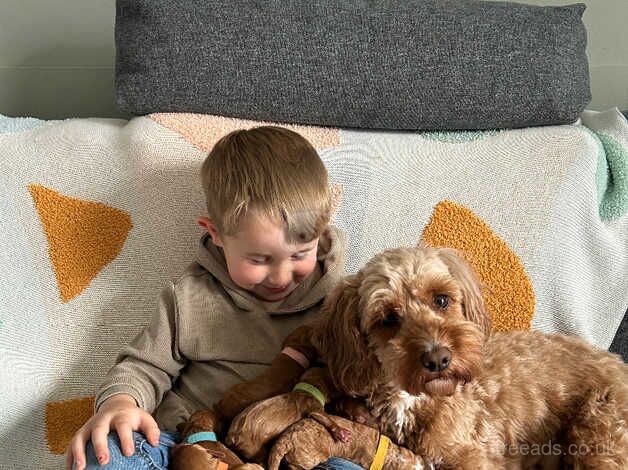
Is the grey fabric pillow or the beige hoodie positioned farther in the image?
the grey fabric pillow

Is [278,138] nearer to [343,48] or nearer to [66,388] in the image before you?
[343,48]

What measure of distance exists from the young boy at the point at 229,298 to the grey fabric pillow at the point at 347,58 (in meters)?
0.33

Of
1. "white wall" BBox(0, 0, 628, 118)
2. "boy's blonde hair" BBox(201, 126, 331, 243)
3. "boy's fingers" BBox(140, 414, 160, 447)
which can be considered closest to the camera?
"boy's fingers" BBox(140, 414, 160, 447)

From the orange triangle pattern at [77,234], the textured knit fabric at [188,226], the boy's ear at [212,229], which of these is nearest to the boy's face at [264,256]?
the boy's ear at [212,229]

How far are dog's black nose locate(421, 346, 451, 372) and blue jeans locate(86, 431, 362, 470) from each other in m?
0.25

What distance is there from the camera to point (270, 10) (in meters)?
1.80

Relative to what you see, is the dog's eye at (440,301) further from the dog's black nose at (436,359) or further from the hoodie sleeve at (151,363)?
the hoodie sleeve at (151,363)

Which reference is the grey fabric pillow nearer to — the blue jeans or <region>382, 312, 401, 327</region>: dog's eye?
<region>382, 312, 401, 327</region>: dog's eye

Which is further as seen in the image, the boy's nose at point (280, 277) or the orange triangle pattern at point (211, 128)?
the orange triangle pattern at point (211, 128)

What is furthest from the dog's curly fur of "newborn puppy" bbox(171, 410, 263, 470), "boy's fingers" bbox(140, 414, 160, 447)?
"boy's fingers" bbox(140, 414, 160, 447)

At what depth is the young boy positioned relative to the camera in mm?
1329

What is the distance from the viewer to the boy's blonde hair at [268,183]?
140 cm

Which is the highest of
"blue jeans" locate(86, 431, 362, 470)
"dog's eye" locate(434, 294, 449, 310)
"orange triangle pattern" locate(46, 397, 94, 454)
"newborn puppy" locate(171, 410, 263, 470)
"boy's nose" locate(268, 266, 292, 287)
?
"dog's eye" locate(434, 294, 449, 310)

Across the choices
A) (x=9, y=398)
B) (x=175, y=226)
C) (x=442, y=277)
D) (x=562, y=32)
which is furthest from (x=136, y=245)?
(x=562, y=32)
